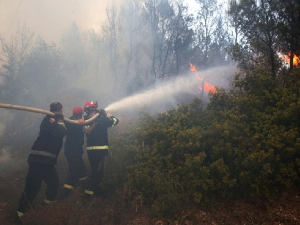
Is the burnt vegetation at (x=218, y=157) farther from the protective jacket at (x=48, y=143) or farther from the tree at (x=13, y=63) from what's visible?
the tree at (x=13, y=63)

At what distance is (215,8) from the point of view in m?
20.1

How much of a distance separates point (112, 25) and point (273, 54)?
1612cm

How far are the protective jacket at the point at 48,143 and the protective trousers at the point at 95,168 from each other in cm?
69

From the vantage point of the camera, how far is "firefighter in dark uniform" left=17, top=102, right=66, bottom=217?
4691 millimetres

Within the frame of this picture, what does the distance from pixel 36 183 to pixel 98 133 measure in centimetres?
147

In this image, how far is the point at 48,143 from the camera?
490 centimetres

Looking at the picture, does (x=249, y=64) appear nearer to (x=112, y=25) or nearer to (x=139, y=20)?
(x=139, y=20)

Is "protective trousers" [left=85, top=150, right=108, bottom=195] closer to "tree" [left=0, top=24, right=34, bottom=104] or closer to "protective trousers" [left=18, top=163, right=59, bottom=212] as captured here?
"protective trousers" [left=18, top=163, right=59, bottom=212]

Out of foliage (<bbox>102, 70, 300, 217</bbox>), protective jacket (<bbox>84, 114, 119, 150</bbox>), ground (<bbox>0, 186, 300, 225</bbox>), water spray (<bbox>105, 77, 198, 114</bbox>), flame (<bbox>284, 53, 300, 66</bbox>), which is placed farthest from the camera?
water spray (<bbox>105, 77, 198, 114</bbox>)

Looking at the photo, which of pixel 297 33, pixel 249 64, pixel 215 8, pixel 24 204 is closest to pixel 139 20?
pixel 215 8

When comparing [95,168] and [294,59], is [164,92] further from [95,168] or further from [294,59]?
[95,168]

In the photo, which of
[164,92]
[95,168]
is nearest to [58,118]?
[95,168]

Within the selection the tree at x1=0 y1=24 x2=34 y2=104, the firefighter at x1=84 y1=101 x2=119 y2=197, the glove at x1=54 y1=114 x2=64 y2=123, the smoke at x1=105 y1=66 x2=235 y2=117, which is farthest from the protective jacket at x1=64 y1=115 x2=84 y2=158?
the tree at x1=0 y1=24 x2=34 y2=104

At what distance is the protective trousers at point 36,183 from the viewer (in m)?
4.60
